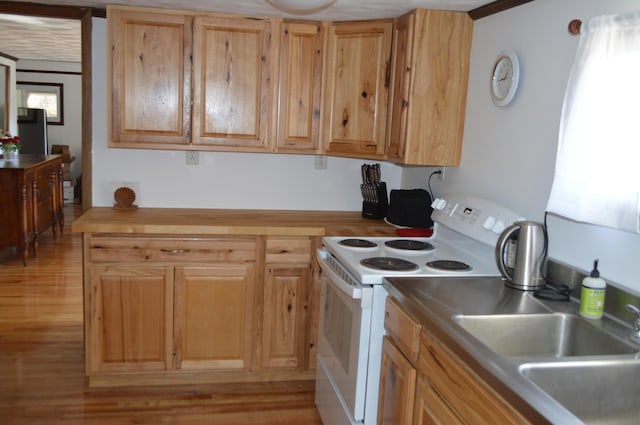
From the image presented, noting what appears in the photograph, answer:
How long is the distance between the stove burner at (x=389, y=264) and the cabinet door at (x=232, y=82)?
3.83 feet

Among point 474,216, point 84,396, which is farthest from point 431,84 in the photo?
point 84,396

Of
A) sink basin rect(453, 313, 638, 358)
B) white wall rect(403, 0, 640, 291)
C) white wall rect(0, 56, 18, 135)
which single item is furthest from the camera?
white wall rect(0, 56, 18, 135)

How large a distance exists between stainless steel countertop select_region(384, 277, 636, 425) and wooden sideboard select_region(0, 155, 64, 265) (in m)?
4.29

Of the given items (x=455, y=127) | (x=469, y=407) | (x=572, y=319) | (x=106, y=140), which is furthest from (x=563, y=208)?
(x=106, y=140)

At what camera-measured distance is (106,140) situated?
11.1 ft

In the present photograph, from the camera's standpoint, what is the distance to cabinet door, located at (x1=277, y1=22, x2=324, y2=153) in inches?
125

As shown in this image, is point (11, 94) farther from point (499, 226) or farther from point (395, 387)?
point (395, 387)

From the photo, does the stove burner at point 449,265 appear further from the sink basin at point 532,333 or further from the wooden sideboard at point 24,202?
the wooden sideboard at point 24,202

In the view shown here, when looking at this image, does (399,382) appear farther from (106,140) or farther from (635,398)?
(106,140)

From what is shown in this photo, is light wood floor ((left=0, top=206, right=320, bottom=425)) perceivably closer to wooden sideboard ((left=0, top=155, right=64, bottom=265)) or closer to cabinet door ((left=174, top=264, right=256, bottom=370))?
cabinet door ((left=174, top=264, right=256, bottom=370))

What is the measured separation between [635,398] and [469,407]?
1.35ft

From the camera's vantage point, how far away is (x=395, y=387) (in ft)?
6.49

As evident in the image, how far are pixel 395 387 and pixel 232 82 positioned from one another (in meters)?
1.92

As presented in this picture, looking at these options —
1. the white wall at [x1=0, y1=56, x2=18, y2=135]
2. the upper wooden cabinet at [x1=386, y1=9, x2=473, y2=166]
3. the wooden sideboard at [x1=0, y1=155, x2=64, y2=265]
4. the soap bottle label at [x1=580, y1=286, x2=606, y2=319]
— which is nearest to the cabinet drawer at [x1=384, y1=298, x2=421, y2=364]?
the soap bottle label at [x1=580, y1=286, x2=606, y2=319]
